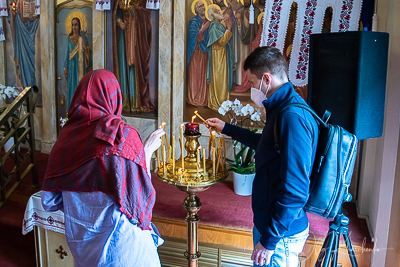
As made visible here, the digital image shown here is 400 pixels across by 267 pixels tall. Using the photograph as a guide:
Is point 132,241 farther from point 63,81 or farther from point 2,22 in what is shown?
point 2,22

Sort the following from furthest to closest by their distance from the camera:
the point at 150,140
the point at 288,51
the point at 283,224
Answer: the point at 288,51, the point at 150,140, the point at 283,224

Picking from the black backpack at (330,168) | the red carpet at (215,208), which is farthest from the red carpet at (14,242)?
the black backpack at (330,168)

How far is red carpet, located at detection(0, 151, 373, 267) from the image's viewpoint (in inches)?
134

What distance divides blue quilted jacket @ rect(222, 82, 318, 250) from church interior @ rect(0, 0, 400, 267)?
0.60 m

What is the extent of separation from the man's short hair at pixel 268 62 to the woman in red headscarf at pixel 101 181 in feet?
2.26

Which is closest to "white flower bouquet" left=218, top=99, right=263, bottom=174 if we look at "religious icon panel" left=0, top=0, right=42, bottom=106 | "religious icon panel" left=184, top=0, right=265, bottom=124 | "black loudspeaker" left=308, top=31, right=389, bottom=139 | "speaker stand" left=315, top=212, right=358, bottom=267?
"religious icon panel" left=184, top=0, right=265, bottom=124

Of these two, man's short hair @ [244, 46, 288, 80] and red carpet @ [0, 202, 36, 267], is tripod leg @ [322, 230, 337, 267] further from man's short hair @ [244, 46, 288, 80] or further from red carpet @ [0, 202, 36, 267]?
red carpet @ [0, 202, 36, 267]

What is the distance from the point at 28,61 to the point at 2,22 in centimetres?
76

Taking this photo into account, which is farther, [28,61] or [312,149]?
[28,61]

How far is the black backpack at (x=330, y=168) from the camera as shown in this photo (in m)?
1.92

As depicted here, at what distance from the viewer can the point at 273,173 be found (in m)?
1.91

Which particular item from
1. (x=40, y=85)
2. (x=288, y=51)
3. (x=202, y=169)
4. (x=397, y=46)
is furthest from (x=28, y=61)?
(x=397, y=46)

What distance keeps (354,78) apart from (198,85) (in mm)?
2739

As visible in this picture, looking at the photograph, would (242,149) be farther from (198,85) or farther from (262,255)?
(262,255)
